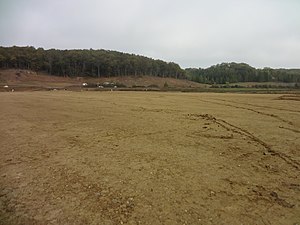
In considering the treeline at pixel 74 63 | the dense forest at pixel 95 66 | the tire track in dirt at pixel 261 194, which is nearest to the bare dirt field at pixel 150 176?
the tire track in dirt at pixel 261 194

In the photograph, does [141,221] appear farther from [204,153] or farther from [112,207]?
[204,153]

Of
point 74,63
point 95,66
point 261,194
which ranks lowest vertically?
point 261,194

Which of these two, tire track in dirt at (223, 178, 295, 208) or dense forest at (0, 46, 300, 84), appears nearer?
tire track in dirt at (223, 178, 295, 208)

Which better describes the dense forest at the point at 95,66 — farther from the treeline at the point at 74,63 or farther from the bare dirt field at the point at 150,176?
the bare dirt field at the point at 150,176

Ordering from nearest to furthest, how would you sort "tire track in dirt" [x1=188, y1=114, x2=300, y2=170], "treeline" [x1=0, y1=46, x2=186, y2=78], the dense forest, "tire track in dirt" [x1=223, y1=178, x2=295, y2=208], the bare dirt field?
the bare dirt field, "tire track in dirt" [x1=223, y1=178, x2=295, y2=208], "tire track in dirt" [x1=188, y1=114, x2=300, y2=170], "treeline" [x1=0, y1=46, x2=186, y2=78], the dense forest

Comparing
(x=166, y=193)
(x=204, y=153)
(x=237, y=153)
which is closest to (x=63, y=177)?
(x=166, y=193)

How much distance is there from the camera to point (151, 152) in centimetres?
860

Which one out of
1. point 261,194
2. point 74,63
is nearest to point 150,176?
point 261,194

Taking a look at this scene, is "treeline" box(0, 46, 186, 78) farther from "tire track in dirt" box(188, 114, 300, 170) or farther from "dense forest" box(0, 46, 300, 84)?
"tire track in dirt" box(188, 114, 300, 170)

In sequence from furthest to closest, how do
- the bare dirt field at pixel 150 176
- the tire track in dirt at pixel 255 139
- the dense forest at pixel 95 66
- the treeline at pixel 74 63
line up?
1. the dense forest at pixel 95 66
2. the treeline at pixel 74 63
3. the tire track in dirt at pixel 255 139
4. the bare dirt field at pixel 150 176

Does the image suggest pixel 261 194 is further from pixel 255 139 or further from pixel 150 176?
pixel 255 139

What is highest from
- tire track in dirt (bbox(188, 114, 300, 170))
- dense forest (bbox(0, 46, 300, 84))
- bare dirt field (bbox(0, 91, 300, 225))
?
dense forest (bbox(0, 46, 300, 84))

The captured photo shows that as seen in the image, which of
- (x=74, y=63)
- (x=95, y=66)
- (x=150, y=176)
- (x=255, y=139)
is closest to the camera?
(x=150, y=176)

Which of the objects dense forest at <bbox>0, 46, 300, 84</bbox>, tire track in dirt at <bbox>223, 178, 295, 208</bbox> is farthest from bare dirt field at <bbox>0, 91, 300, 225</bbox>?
dense forest at <bbox>0, 46, 300, 84</bbox>
